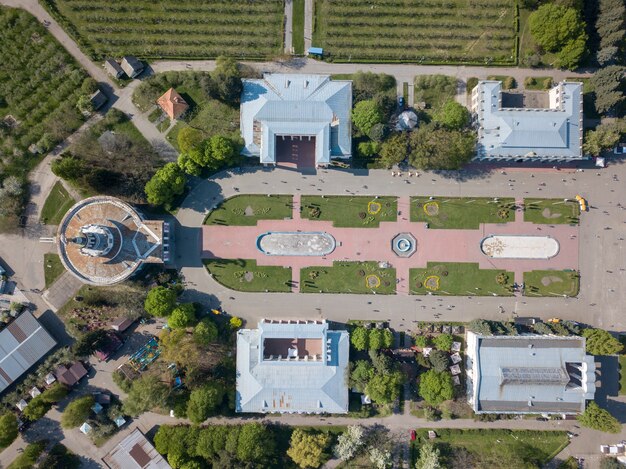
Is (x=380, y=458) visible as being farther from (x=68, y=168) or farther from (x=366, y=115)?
(x=68, y=168)

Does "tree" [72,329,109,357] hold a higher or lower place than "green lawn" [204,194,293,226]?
lower

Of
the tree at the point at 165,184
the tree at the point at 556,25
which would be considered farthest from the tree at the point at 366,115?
the tree at the point at 165,184

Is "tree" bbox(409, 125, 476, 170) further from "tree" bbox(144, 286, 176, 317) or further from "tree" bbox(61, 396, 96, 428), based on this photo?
"tree" bbox(61, 396, 96, 428)

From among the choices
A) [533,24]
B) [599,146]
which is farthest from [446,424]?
[533,24]

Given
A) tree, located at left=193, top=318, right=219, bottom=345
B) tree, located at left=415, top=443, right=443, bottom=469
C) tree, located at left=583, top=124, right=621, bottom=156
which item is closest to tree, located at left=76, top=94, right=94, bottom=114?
tree, located at left=193, top=318, right=219, bottom=345

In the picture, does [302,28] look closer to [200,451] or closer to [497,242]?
[497,242]

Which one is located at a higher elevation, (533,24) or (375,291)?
(533,24)
